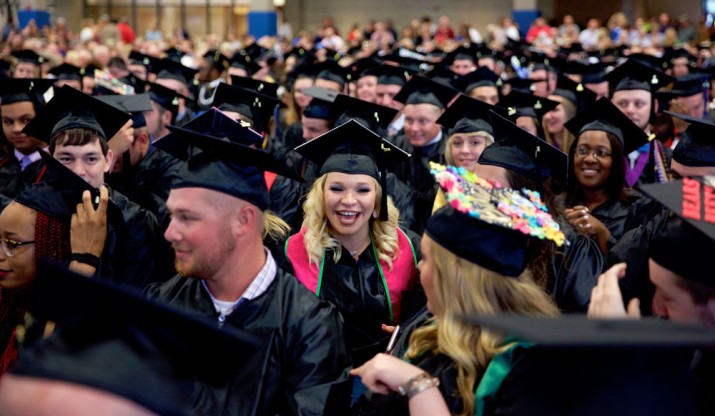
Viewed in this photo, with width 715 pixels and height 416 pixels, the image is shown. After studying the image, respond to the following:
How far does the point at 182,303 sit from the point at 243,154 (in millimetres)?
598

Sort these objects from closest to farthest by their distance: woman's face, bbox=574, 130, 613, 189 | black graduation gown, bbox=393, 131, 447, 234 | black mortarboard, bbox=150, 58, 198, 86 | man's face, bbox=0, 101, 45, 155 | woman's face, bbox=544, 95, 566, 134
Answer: woman's face, bbox=574, 130, 613, 189 < man's face, bbox=0, 101, 45, 155 < black graduation gown, bbox=393, 131, 447, 234 < woman's face, bbox=544, 95, 566, 134 < black mortarboard, bbox=150, 58, 198, 86

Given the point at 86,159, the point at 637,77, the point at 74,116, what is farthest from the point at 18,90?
the point at 637,77

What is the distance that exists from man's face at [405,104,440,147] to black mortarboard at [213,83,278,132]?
1254 mm

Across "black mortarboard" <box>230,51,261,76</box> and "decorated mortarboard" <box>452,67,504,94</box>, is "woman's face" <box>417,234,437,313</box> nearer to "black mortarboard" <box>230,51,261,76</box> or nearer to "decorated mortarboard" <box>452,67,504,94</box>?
"decorated mortarboard" <box>452,67,504,94</box>

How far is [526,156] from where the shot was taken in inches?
168

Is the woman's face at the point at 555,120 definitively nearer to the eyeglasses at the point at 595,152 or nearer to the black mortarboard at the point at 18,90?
the eyeglasses at the point at 595,152

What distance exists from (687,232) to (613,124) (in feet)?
9.98

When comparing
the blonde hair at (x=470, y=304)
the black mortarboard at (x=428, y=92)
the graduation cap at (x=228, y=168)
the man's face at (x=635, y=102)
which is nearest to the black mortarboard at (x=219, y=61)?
the black mortarboard at (x=428, y=92)

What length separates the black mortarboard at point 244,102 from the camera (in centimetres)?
629

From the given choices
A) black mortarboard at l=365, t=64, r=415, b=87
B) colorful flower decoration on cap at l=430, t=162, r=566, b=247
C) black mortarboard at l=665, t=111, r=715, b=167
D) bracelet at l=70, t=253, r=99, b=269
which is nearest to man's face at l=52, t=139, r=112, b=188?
bracelet at l=70, t=253, r=99, b=269

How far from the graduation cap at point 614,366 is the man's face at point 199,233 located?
1.22 m

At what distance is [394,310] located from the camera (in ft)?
13.4

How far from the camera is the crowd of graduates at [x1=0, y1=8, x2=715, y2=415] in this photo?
1829 millimetres

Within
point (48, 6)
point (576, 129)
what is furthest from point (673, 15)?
point (576, 129)
